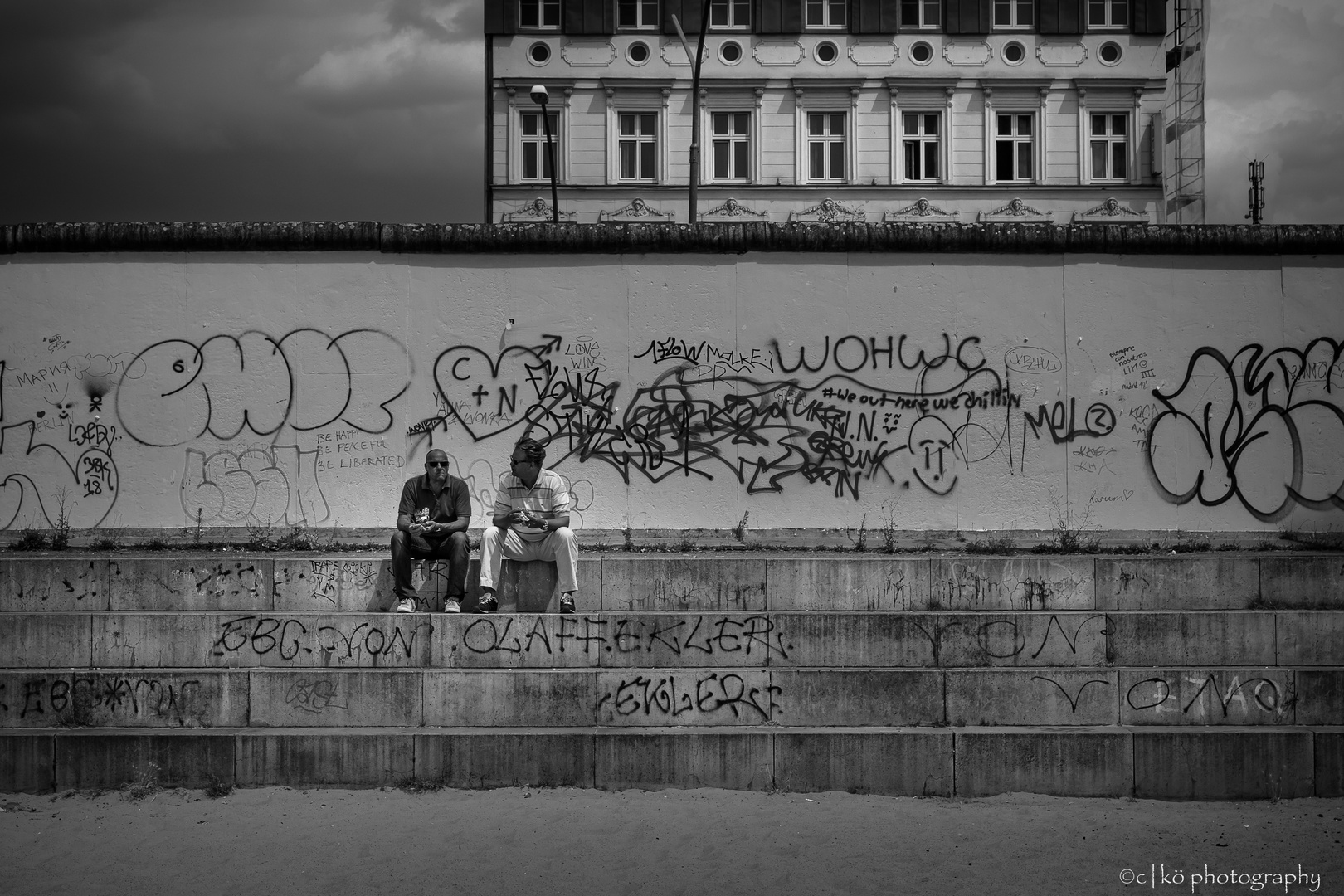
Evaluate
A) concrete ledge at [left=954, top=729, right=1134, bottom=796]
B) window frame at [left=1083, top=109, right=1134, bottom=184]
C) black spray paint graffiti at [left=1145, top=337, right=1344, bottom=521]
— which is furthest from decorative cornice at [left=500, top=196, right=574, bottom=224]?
concrete ledge at [left=954, top=729, right=1134, bottom=796]

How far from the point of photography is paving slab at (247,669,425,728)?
6.61 meters

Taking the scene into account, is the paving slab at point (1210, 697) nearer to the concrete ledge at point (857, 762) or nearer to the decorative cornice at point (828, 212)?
the concrete ledge at point (857, 762)

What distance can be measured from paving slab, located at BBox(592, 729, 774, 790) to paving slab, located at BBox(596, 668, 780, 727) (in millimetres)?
283

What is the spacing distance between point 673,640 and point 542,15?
96.1 ft

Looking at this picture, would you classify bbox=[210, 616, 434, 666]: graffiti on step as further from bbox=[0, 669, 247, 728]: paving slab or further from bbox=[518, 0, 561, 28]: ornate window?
bbox=[518, 0, 561, 28]: ornate window

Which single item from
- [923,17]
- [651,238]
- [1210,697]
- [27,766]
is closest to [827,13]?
[923,17]

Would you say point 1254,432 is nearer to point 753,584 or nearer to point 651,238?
point 753,584

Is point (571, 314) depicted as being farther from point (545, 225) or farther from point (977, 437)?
point (977, 437)

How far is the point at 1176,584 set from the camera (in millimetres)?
7629

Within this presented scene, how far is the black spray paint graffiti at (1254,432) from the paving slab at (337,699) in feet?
21.3

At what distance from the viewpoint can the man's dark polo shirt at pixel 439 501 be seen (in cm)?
768

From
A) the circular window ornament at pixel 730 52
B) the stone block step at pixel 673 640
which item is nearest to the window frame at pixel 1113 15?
the circular window ornament at pixel 730 52

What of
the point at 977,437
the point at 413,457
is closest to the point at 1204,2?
the point at 977,437

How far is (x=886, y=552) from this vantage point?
8836 millimetres
